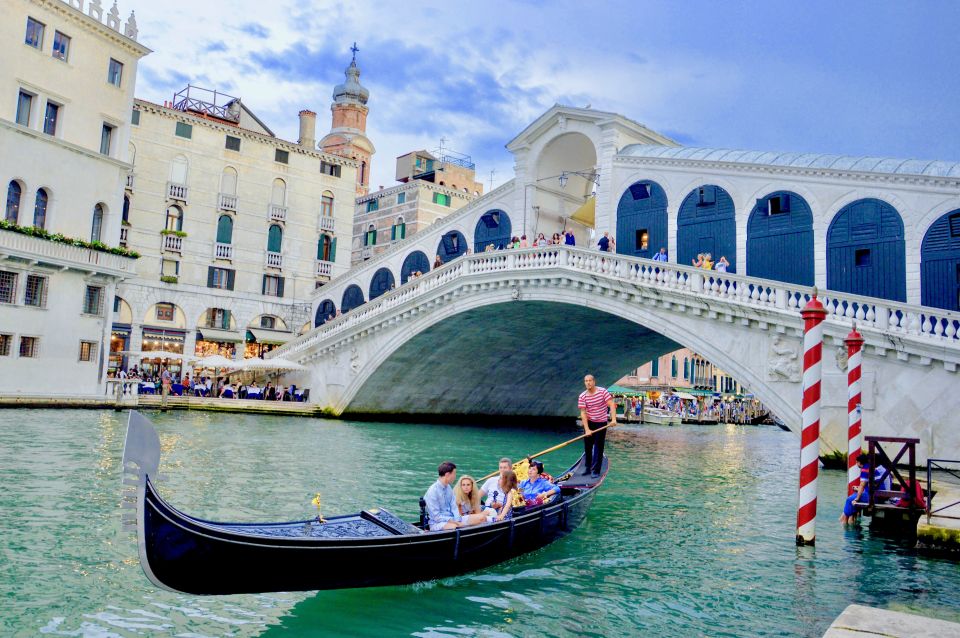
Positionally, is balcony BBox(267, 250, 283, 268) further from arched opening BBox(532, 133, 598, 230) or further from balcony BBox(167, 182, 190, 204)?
arched opening BBox(532, 133, 598, 230)

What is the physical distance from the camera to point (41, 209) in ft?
66.4

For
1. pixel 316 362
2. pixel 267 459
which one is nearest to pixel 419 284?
pixel 316 362

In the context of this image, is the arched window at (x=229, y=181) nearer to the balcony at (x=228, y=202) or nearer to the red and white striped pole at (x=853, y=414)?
the balcony at (x=228, y=202)

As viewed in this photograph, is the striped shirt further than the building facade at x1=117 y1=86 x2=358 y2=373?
No

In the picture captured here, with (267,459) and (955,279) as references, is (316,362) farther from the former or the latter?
(955,279)

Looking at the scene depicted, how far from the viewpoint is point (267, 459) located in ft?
39.9

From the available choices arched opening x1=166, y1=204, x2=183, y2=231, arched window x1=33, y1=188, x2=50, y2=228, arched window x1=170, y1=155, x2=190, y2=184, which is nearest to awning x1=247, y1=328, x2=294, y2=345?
arched opening x1=166, y1=204, x2=183, y2=231

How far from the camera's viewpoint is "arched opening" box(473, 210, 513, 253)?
23000 mm

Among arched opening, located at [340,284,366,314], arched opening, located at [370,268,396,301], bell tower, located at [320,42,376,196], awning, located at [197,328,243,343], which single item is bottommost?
awning, located at [197,328,243,343]

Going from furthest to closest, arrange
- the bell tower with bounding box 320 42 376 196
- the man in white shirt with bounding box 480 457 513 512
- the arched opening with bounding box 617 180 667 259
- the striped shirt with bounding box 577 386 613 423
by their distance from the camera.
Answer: the bell tower with bounding box 320 42 376 196 < the arched opening with bounding box 617 180 667 259 < the striped shirt with bounding box 577 386 613 423 < the man in white shirt with bounding box 480 457 513 512

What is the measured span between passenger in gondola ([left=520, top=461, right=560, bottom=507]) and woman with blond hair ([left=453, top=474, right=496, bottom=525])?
90 centimetres

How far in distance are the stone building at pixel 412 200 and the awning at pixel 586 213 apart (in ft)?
43.8

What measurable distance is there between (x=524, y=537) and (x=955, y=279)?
457 inches

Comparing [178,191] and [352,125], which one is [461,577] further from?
[352,125]
